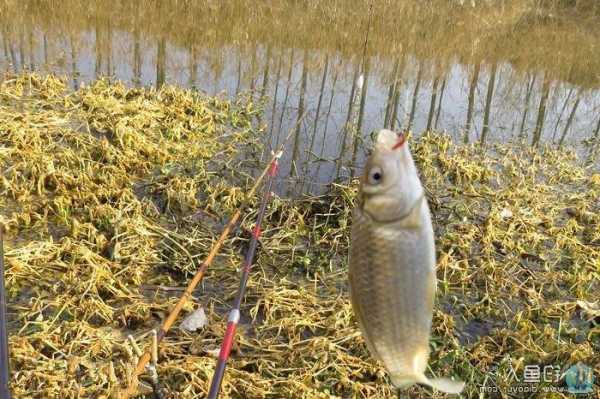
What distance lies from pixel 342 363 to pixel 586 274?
298cm

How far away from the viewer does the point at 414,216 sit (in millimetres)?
1209

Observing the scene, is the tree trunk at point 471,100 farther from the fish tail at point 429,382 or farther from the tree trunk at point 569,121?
the fish tail at point 429,382

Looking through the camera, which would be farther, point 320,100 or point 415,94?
point 415,94

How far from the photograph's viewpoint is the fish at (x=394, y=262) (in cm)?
118

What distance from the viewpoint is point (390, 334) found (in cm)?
129

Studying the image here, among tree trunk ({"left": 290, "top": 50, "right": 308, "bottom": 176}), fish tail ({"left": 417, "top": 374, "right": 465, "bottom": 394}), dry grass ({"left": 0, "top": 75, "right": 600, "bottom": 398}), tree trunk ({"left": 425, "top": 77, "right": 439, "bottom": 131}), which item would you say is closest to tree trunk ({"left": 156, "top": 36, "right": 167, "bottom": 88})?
dry grass ({"left": 0, "top": 75, "right": 600, "bottom": 398})

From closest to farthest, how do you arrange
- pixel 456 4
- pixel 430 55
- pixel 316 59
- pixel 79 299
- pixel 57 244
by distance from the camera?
1. pixel 79 299
2. pixel 57 244
3. pixel 316 59
4. pixel 430 55
5. pixel 456 4

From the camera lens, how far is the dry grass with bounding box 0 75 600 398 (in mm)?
3625

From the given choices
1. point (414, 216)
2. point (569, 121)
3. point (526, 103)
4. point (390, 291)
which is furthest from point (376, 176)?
point (526, 103)

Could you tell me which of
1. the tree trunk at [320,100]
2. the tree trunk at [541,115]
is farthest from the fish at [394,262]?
the tree trunk at [541,115]

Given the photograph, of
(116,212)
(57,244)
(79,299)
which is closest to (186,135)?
(116,212)

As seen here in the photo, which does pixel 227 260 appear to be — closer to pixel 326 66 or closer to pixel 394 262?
pixel 394 262

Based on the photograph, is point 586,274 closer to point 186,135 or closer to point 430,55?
point 186,135

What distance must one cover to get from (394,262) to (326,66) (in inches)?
400
